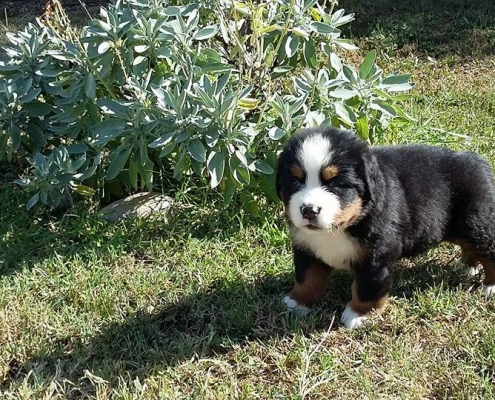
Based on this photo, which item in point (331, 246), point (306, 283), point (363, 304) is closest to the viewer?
point (331, 246)

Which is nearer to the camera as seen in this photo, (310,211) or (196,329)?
(310,211)

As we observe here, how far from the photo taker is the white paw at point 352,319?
3867 mm

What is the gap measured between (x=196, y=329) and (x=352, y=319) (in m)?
0.88

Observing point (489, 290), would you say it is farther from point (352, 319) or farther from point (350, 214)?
point (350, 214)

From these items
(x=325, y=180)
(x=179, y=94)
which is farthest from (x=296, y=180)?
(x=179, y=94)

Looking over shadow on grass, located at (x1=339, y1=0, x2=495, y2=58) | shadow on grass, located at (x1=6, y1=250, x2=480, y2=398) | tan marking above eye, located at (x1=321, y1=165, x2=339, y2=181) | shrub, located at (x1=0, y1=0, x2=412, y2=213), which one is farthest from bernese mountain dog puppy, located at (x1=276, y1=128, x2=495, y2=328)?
shadow on grass, located at (x1=339, y1=0, x2=495, y2=58)

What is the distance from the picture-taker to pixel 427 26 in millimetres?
8789

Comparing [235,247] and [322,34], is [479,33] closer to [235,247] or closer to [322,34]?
[322,34]

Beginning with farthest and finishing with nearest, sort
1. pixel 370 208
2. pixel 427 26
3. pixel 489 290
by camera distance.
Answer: pixel 427 26 → pixel 489 290 → pixel 370 208

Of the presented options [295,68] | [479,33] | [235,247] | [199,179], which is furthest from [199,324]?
[479,33]

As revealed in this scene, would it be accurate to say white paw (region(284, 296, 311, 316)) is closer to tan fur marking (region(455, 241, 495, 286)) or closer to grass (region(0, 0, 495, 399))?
grass (region(0, 0, 495, 399))

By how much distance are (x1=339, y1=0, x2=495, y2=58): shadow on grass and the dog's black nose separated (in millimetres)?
5357

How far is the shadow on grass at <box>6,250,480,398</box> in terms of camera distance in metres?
3.71

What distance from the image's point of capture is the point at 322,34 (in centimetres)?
523
